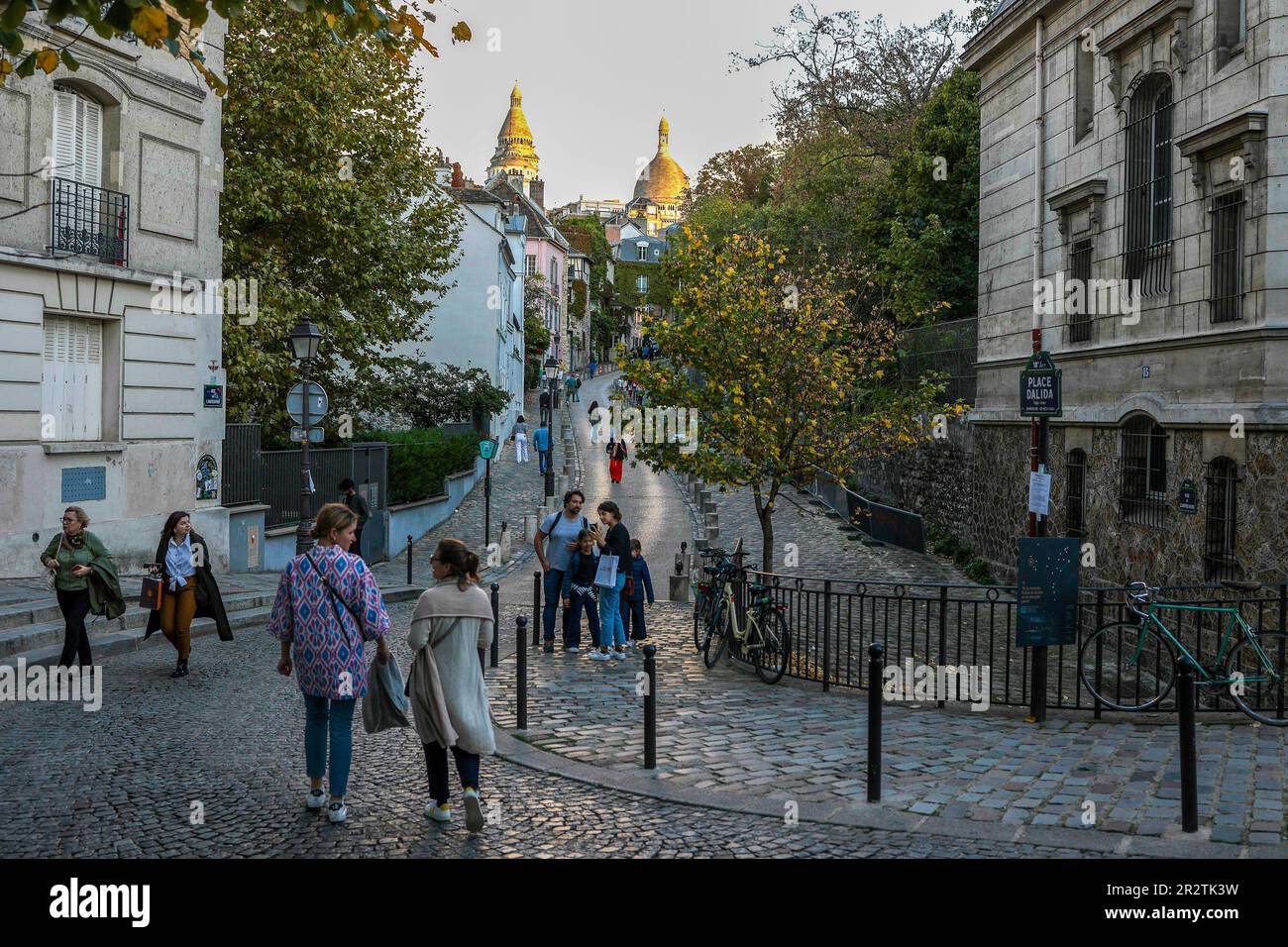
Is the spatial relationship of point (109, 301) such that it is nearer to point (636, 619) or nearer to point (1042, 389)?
point (636, 619)

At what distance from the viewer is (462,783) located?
677 centimetres

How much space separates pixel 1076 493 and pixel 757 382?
5703mm

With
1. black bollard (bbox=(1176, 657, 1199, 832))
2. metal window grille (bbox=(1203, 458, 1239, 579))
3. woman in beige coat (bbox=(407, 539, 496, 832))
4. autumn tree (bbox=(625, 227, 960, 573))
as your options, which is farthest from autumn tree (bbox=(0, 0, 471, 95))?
metal window grille (bbox=(1203, 458, 1239, 579))

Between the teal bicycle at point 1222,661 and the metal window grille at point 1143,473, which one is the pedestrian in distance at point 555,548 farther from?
the metal window grille at point 1143,473

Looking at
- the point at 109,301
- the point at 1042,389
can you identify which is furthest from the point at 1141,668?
the point at 109,301

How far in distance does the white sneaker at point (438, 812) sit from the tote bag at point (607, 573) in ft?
19.8

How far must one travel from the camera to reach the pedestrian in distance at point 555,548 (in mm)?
13289

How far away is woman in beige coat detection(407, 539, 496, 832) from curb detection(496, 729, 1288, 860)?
1348 millimetres

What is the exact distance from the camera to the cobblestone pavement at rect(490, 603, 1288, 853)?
716cm

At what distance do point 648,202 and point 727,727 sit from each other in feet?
614

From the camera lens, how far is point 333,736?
6.76 metres

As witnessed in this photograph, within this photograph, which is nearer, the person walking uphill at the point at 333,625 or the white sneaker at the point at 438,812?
the person walking uphill at the point at 333,625

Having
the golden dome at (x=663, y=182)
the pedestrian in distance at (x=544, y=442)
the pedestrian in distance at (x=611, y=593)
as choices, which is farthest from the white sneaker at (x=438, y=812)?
the golden dome at (x=663, y=182)
